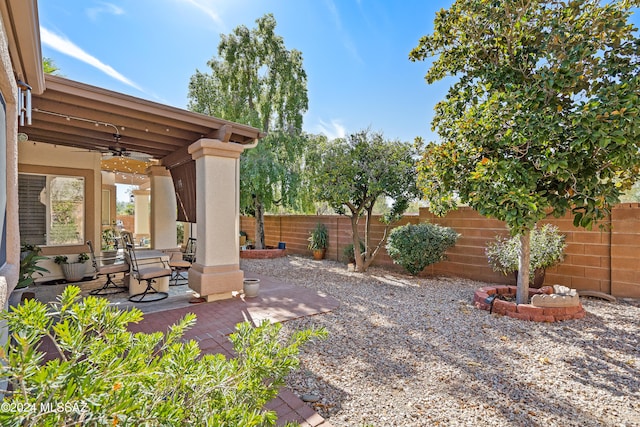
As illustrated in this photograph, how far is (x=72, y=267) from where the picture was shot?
23.8 ft

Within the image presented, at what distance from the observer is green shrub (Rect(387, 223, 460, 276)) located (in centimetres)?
764

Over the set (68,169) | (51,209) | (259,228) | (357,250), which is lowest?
(357,250)

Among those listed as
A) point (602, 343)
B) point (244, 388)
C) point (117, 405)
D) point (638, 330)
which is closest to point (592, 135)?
point (602, 343)

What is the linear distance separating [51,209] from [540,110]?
992cm

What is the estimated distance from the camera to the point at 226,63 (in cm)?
1344

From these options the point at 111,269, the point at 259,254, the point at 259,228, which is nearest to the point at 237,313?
the point at 111,269

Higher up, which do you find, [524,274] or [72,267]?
[524,274]

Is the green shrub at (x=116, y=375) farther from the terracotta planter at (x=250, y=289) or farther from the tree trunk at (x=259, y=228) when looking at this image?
the tree trunk at (x=259, y=228)

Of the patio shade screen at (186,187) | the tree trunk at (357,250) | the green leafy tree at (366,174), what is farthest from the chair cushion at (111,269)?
the tree trunk at (357,250)

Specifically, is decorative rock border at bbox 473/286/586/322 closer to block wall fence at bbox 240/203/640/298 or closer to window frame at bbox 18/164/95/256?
block wall fence at bbox 240/203/640/298

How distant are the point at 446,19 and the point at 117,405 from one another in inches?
250

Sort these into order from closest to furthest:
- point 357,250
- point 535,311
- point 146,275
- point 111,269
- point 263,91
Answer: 1. point 535,311
2. point 146,275
3. point 111,269
4. point 357,250
5. point 263,91

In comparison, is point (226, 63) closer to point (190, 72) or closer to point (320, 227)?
point (190, 72)

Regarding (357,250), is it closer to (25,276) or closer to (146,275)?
(146,275)
